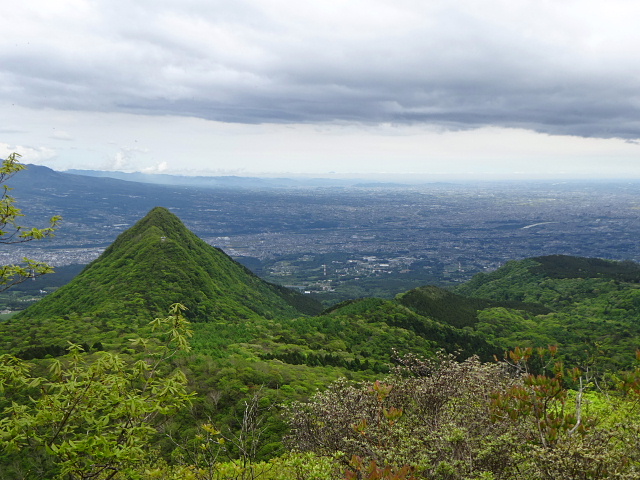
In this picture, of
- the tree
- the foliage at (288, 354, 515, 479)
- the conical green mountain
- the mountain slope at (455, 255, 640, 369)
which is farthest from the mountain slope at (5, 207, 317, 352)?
the mountain slope at (455, 255, 640, 369)

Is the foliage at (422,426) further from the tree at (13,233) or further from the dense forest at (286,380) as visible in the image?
the tree at (13,233)

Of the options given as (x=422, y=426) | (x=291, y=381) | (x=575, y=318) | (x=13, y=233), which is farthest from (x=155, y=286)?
(x=575, y=318)

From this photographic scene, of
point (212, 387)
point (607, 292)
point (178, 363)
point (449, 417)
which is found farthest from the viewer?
point (607, 292)

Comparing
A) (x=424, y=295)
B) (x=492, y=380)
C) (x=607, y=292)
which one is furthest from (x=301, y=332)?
(x=607, y=292)

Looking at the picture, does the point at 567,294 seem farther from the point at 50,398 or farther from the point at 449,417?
the point at 50,398

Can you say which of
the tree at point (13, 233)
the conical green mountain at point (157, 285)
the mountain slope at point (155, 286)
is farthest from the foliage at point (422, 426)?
the conical green mountain at point (157, 285)

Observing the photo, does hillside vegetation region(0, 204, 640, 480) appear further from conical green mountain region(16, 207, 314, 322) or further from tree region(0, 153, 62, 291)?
tree region(0, 153, 62, 291)
